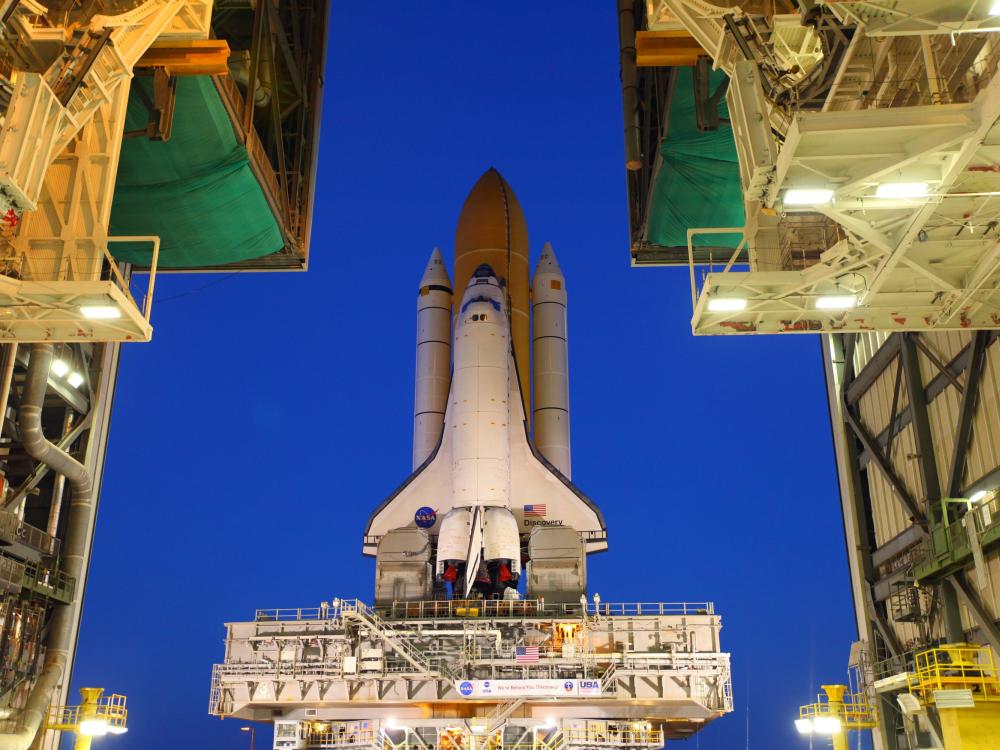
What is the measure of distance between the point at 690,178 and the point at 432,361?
991cm

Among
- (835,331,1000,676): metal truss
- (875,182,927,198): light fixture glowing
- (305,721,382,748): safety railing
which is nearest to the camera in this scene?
(875,182,927,198): light fixture glowing

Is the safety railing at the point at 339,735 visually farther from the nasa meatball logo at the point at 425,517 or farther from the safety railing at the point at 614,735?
the nasa meatball logo at the point at 425,517

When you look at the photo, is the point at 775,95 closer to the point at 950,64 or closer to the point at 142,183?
the point at 950,64

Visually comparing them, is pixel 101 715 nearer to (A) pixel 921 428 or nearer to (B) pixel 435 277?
(B) pixel 435 277

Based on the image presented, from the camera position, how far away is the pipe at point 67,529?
78.2ft

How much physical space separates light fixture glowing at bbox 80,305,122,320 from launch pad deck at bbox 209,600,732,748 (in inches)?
386

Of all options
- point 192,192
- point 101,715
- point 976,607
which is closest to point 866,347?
point 976,607

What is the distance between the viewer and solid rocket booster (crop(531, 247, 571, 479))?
3003 cm

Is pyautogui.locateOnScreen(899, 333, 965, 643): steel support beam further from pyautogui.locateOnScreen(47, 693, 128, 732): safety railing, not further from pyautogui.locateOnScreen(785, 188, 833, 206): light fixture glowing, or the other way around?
pyautogui.locateOnScreen(47, 693, 128, 732): safety railing

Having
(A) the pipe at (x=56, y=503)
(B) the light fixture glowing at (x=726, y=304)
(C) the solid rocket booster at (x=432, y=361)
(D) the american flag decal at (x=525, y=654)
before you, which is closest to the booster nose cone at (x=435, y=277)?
(C) the solid rocket booster at (x=432, y=361)

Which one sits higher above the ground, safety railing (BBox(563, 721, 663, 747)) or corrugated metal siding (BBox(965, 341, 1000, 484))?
corrugated metal siding (BBox(965, 341, 1000, 484))

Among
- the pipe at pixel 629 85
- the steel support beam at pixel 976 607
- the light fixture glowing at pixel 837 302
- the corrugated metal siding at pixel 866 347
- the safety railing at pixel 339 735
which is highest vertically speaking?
the pipe at pixel 629 85

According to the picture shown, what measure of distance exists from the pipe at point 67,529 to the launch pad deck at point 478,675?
240 inches

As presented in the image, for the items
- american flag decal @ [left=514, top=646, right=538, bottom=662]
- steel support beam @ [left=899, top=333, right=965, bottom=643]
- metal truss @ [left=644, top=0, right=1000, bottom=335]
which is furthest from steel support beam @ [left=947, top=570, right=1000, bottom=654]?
american flag decal @ [left=514, top=646, right=538, bottom=662]
